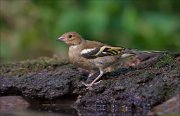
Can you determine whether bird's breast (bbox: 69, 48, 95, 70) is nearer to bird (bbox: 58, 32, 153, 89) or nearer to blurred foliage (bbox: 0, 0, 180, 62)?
bird (bbox: 58, 32, 153, 89)

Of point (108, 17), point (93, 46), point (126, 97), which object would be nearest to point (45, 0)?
point (108, 17)

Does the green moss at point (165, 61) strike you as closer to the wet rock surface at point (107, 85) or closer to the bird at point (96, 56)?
the wet rock surface at point (107, 85)

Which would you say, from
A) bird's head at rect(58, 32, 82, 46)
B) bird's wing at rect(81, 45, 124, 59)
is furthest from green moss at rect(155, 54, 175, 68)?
bird's head at rect(58, 32, 82, 46)

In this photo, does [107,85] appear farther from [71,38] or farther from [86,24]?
[86,24]

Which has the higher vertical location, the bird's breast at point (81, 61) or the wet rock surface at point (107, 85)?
the bird's breast at point (81, 61)

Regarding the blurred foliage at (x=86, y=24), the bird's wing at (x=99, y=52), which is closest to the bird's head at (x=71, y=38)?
the bird's wing at (x=99, y=52)

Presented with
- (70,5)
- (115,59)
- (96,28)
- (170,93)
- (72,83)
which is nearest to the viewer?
(170,93)

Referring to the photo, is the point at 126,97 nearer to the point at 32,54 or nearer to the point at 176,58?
the point at 176,58
